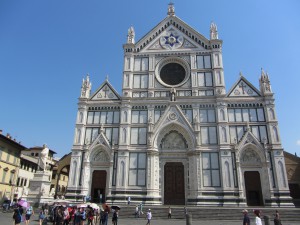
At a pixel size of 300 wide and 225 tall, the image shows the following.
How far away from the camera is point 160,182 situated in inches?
1078

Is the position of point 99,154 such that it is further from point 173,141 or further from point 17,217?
point 17,217

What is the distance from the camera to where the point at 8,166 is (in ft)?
114

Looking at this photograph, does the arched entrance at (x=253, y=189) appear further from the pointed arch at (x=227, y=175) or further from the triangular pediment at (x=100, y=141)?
the triangular pediment at (x=100, y=141)

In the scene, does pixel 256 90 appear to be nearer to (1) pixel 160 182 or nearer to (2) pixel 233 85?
(2) pixel 233 85

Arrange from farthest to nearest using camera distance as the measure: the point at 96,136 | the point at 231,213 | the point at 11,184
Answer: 1. the point at 11,184
2. the point at 96,136
3. the point at 231,213

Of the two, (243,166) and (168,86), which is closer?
(243,166)

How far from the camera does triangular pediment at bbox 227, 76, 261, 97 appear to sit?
1142 inches

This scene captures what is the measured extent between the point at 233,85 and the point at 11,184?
32.6m

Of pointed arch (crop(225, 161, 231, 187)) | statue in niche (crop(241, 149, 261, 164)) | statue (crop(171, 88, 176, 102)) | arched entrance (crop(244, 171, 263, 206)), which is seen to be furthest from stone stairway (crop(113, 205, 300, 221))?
statue (crop(171, 88, 176, 102))

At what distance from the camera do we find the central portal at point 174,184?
26.8 m

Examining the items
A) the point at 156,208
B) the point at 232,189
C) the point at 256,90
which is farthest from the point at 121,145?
the point at 256,90

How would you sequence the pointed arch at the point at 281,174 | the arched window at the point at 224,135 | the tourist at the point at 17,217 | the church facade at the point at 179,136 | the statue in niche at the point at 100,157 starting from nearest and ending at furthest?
the tourist at the point at 17,217 → the pointed arch at the point at 281,174 → the church facade at the point at 179,136 → the arched window at the point at 224,135 → the statue in niche at the point at 100,157

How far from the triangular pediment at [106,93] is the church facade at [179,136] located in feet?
0.40

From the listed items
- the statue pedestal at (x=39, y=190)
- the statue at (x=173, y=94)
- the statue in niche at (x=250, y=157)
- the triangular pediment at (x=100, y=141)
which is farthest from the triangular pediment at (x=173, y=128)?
the statue pedestal at (x=39, y=190)
